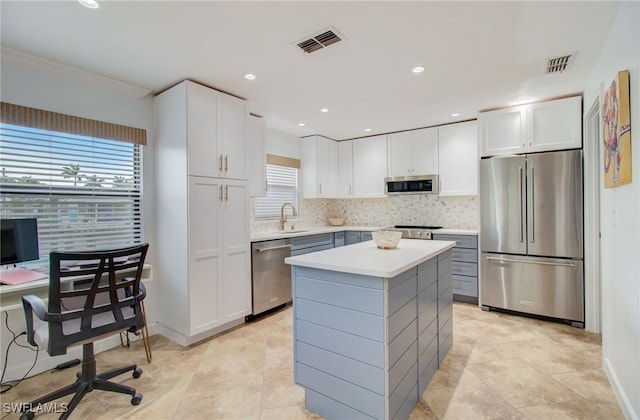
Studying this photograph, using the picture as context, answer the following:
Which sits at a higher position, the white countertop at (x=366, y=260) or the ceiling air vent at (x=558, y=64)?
the ceiling air vent at (x=558, y=64)

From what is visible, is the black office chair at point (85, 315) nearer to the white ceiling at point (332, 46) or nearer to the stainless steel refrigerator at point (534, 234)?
the white ceiling at point (332, 46)

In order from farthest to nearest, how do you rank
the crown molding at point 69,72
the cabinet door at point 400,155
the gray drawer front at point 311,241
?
the cabinet door at point 400,155
the gray drawer front at point 311,241
the crown molding at point 69,72

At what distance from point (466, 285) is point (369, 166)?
2.27 meters

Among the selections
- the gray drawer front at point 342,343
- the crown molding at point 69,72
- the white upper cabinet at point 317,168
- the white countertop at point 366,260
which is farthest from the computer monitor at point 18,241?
the white upper cabinet at point 317,168

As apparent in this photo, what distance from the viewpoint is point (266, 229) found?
14.2 feet

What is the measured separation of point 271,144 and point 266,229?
1.26 meters

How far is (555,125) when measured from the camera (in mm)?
3250

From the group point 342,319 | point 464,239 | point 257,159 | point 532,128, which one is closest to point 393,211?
point 464,239

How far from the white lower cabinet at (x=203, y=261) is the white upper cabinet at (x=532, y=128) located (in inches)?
118

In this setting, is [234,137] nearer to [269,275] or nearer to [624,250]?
[269,275]

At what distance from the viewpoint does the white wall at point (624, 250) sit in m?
1.54

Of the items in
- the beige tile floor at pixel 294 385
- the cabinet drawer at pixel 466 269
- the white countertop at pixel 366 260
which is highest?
the white countertop at pixel 366 260

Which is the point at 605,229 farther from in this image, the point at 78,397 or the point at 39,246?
the point at 39,246

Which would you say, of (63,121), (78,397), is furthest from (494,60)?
(78,397)
